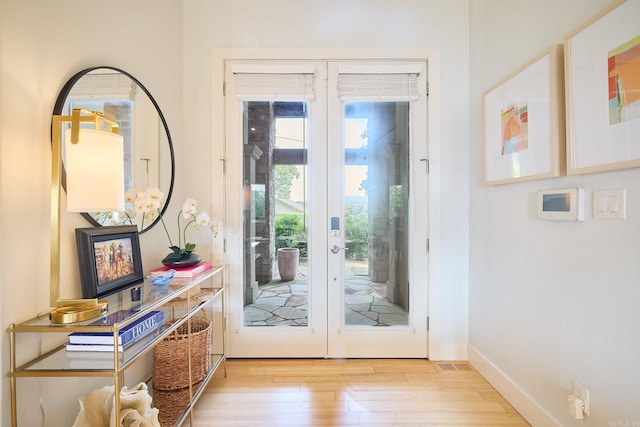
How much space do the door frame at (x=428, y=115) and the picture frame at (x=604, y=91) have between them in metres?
1.05

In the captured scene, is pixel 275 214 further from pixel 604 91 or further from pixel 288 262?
pixel 604 91

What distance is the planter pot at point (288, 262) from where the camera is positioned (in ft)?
8.15

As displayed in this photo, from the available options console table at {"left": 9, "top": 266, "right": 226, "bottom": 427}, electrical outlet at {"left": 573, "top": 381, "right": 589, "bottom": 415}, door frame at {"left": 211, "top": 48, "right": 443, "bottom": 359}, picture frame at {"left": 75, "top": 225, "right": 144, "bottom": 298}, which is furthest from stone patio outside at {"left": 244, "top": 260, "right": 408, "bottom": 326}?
electrical outlet at {"left": 573, "top": 381, "right": 589, "bottom": 415}

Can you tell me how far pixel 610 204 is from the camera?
123 cm

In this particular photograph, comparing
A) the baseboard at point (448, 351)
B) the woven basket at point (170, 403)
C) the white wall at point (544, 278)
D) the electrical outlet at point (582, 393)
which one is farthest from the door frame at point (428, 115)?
the electrical outlet at point (582, 393)

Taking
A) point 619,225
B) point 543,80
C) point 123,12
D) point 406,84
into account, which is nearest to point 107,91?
point 123,12

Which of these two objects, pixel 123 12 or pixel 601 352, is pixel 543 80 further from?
pixel 123 12

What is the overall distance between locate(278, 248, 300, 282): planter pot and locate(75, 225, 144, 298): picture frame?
109 centimetres

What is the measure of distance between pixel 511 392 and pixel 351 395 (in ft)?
3.44

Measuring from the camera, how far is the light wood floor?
68.9 inches

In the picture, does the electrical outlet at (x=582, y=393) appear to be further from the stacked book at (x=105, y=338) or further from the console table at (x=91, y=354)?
the stacked book at (x=105, y=338)

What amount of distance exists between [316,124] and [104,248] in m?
1.73

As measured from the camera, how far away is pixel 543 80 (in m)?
1.57

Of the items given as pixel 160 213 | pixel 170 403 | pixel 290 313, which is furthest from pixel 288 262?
pixel 170 403
